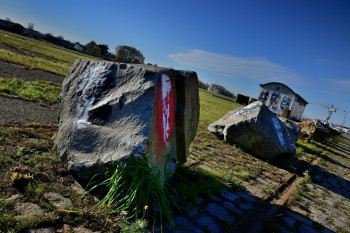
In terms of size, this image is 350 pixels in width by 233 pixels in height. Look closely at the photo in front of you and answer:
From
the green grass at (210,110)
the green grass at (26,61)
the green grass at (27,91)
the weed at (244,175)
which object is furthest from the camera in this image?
the green grass at (210,110)

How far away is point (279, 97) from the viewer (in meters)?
30.3

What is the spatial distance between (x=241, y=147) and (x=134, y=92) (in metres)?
4.56

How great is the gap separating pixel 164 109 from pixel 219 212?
1.48 meters

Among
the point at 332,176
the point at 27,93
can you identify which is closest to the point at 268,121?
the point at 332,176

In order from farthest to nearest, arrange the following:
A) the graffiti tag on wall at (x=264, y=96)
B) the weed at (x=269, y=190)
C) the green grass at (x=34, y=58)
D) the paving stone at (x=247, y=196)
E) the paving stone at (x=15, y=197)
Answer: the graffiti tag on wall at (x=264, y=96), the green grass at (x=34, y=58), the weed at (x=269, y=190), the paving stone at (x=247, y=196), the paving stone at (x=15, y=197)

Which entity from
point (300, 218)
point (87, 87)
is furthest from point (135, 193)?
point (300, 218)

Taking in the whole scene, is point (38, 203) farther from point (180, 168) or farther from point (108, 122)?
point (180, 168)

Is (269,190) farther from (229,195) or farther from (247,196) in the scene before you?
(229,195)

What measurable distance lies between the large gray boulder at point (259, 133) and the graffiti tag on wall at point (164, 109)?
12.1ft

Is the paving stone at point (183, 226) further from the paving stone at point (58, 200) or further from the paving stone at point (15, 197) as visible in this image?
the paving stone at point (15, 197)

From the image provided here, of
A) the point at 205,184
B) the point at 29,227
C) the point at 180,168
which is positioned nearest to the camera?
the point at 29,227

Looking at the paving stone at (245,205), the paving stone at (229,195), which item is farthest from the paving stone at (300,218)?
the paving stone at (229,195)

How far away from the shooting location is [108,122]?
2.61 metres

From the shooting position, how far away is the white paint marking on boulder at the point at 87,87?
2770 mm
